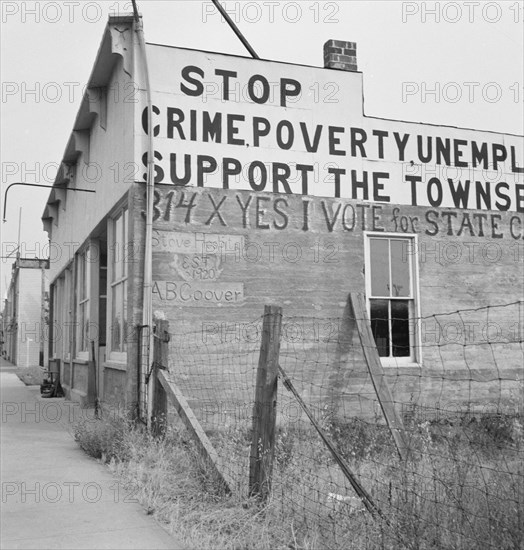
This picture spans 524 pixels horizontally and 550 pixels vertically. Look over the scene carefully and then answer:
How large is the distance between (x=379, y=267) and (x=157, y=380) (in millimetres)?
4260

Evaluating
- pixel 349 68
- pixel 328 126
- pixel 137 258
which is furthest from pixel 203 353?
pixel 349 68

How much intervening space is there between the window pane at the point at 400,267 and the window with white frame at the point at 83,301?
7.05 meters

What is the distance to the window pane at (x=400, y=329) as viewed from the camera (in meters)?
11.4

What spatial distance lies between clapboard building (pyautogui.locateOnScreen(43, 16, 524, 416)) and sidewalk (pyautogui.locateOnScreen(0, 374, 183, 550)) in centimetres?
149

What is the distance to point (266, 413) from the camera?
6.01m

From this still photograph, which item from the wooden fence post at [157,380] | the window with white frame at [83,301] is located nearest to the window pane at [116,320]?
the wooden fence post at [157,380]

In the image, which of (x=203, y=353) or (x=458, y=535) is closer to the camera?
(x=458, y=535)

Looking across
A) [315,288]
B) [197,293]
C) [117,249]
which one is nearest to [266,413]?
[197,293]

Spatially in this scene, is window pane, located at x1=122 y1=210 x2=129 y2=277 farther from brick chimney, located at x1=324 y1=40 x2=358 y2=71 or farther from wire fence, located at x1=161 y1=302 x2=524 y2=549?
brick chimney, located at x1=324 y1=40 x2=358 y2=71

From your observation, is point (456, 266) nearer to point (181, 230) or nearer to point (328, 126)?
point (328, 126)

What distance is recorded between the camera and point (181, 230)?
10234mm

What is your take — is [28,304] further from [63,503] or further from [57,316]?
[63,503]

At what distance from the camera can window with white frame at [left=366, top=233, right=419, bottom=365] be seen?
11.4m

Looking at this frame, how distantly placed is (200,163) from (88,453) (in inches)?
168
